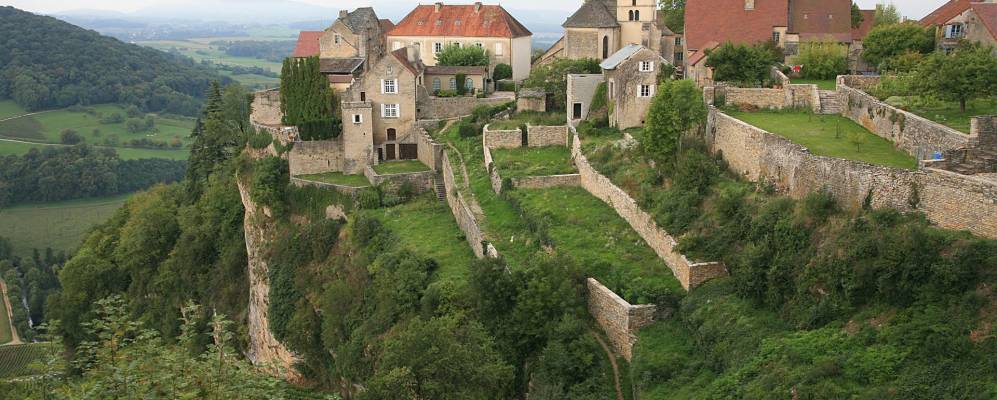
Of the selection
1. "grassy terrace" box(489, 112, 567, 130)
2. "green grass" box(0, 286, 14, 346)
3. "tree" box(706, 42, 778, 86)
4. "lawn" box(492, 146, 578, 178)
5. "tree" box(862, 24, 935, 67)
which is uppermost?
"tree" box(862, 24, 935, 67)

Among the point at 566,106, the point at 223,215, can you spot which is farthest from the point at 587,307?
the point at 223,215

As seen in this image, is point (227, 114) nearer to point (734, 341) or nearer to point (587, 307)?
point (587, 307)

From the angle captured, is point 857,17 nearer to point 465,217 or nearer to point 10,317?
point 465,217

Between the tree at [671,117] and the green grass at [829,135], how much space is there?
5.35 ft

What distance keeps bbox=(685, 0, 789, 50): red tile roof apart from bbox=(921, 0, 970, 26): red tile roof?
6.33 metres

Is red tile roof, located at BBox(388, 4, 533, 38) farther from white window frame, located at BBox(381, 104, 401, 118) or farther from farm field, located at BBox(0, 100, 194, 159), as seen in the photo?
→ farm field, located at BBox(0, 100, 194, 159)

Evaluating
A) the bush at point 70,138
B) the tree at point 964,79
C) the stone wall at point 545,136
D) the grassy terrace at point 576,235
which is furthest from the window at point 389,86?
the bush at point 70,138

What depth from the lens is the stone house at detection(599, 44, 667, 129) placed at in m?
37.6

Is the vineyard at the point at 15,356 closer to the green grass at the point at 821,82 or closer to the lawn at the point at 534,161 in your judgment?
the lawn at the point at 534,161

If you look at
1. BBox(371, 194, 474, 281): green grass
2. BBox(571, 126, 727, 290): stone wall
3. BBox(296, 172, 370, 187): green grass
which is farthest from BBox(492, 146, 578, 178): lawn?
BBox(296, 172, 370, 187): green grass

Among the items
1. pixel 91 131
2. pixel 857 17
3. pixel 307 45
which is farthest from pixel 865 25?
pixel 91 131

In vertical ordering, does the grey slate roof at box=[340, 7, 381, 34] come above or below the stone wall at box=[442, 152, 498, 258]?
above

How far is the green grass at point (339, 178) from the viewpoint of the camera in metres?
44.3

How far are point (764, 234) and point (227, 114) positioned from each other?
44.0 meters
